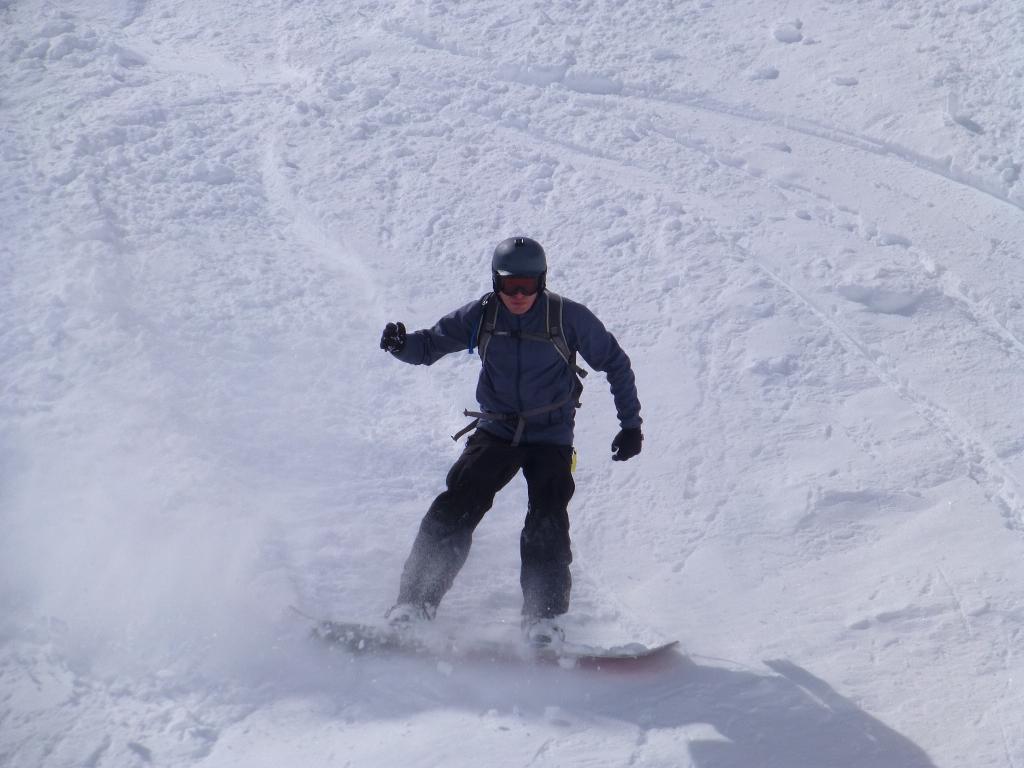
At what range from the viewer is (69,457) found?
236 inches

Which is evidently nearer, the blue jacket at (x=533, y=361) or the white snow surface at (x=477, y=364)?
the white snow surface at (x=477, y=364)

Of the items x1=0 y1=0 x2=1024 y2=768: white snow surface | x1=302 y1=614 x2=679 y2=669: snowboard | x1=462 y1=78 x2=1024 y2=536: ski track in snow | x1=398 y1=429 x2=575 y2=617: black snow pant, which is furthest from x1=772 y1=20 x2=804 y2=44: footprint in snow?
x1=302 y1=614 x2=679 y2=669: snowboard

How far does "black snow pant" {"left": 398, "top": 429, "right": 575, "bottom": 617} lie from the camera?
473 cm

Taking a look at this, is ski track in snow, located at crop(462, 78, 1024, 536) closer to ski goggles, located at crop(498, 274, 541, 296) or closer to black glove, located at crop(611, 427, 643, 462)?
black glove, located at crop(611, 427, 643, 462)

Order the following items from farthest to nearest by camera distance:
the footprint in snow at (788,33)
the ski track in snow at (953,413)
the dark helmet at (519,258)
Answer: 1. the footprint in snow at (788,33)
2. the ski track in snow at (953,413)
3. the dark helmet at (519,258)

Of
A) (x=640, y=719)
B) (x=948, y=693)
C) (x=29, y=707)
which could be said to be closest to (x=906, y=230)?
(x=948, y=693)

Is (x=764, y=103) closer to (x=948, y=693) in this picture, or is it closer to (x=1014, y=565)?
(x=1014, y=565)

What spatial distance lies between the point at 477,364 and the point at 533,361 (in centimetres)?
266

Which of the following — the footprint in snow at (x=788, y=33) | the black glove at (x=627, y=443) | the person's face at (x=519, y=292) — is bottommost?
the black glove at (x=627, y=443)

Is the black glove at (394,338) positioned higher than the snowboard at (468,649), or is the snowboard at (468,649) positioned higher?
the black glove at (394,338)

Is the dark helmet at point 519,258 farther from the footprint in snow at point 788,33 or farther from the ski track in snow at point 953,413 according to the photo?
the footprint in snow at point 788,33

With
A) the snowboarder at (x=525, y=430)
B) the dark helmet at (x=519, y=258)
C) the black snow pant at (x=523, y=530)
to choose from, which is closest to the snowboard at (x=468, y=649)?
the snowboarder at (x=525, y=430)

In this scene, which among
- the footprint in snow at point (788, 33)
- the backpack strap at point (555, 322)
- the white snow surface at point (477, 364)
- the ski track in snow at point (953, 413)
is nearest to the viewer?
the white snow surface at point (477, 364)

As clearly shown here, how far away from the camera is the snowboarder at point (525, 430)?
4723 millimetres
